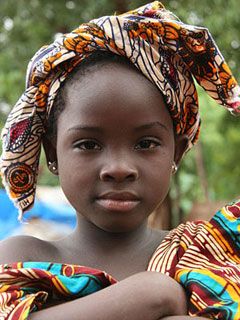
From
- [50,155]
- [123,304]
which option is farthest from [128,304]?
[50,155]

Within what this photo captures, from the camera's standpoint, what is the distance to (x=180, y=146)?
8.02 feet

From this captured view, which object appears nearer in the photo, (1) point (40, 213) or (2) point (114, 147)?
(2) point (114, 147)

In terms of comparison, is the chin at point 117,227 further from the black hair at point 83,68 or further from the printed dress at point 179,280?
the black hair at point 83,68

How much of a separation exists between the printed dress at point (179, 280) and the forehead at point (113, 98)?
0.44 m

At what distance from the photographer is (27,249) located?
2.11 metres

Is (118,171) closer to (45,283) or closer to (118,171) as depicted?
(118,171)

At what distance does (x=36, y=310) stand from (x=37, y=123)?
729 mm

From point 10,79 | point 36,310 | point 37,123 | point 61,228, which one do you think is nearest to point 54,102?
point 37,123

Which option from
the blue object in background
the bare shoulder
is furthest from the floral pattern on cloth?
the blue object in background

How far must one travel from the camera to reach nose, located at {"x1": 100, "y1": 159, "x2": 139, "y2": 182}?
6.52 feet

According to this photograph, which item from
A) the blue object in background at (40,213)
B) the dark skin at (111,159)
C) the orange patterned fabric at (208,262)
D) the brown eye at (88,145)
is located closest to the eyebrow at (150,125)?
the dark skin at (111,159)

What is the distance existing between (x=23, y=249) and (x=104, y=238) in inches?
12.3

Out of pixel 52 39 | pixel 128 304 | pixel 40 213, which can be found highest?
pixel 52 39

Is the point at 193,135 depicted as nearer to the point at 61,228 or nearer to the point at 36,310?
the point at 36,310
